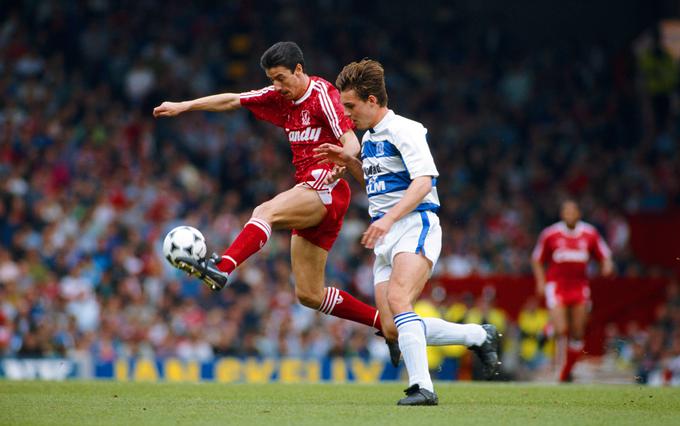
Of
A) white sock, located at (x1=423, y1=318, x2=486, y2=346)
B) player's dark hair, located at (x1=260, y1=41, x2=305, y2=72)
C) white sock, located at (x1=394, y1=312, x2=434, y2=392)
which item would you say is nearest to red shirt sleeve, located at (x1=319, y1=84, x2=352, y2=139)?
player's dark hair, located at (x1=260, y1=41, x2=305, y2=72)

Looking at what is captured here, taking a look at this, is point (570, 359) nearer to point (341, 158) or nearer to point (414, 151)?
point (341, 158)

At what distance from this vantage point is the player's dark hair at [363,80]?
8.05 meters

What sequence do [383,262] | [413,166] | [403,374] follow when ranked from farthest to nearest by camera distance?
1. [403,374]
2. [383,262]
3. [413,166]

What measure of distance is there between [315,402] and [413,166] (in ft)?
7.04

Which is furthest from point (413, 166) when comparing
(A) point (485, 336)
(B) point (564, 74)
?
(B) point (564, 74)

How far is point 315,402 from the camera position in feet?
28.6

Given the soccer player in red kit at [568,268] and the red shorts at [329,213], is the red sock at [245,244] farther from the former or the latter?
the soccer player in red kit at [568,268]

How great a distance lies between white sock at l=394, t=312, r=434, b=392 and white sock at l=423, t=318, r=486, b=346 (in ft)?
1.50

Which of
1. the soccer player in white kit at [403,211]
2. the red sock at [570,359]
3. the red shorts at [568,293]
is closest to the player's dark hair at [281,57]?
the soccer player in white kit at [403,211]

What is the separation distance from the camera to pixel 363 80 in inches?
317

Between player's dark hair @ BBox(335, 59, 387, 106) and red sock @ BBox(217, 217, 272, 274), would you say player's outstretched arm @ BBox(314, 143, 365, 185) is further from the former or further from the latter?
red sock @ BBox(217, 217, 272, 274)

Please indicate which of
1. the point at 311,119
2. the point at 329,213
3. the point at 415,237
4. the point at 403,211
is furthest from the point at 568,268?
the point at 403,211

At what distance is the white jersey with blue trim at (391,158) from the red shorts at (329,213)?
0.83 m

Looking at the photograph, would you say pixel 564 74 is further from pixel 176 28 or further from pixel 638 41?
pixel 176 28
